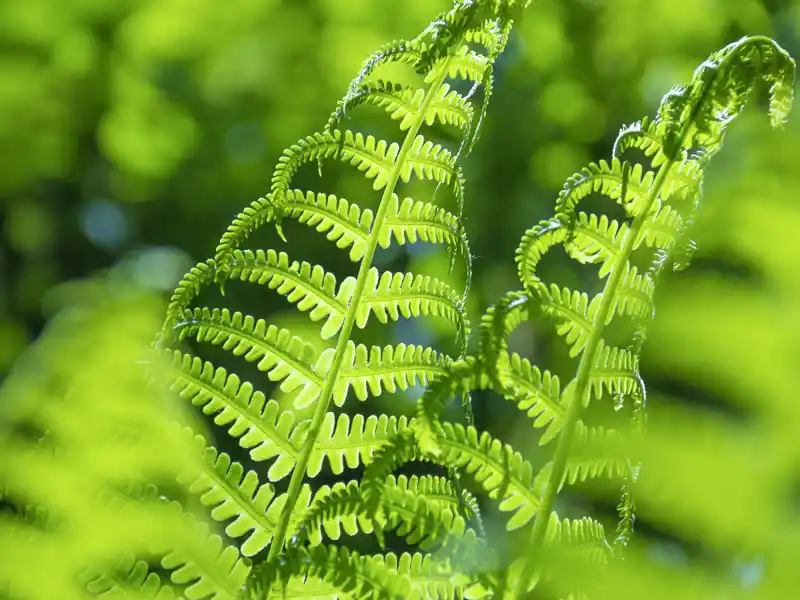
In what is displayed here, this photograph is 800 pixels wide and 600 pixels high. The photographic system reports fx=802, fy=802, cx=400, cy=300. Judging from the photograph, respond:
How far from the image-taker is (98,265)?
3.93 m

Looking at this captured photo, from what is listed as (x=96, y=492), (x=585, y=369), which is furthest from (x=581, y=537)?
(x=96, y=492)

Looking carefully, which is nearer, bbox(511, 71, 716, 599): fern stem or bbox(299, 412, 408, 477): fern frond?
bbox(511, 71, 716, 599): fern stem

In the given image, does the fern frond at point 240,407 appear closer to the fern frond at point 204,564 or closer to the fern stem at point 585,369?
the fern frond at point 204,564

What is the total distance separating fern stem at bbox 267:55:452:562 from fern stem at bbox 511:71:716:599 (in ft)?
0.56

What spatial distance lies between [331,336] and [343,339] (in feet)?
0.08

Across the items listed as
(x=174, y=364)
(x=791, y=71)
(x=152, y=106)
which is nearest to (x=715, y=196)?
(x=791, y=71)

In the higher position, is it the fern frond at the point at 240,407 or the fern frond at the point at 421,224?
the fern frond at the point at 421,224

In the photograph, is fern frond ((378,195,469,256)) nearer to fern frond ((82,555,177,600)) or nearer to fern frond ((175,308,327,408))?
fern frond ((175,308,327,408))

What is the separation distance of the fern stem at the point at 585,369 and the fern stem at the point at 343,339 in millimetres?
169

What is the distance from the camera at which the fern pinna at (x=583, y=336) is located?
1.60 feet

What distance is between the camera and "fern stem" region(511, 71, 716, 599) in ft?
1.62

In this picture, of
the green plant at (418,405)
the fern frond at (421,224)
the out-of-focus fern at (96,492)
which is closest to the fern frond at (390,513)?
the green plant at (418,405)

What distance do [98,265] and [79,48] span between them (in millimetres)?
1270

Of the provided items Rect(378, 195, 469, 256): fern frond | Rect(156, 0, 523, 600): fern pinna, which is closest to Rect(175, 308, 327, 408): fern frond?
Rect(156, 0, 523, 600): fern pinna
